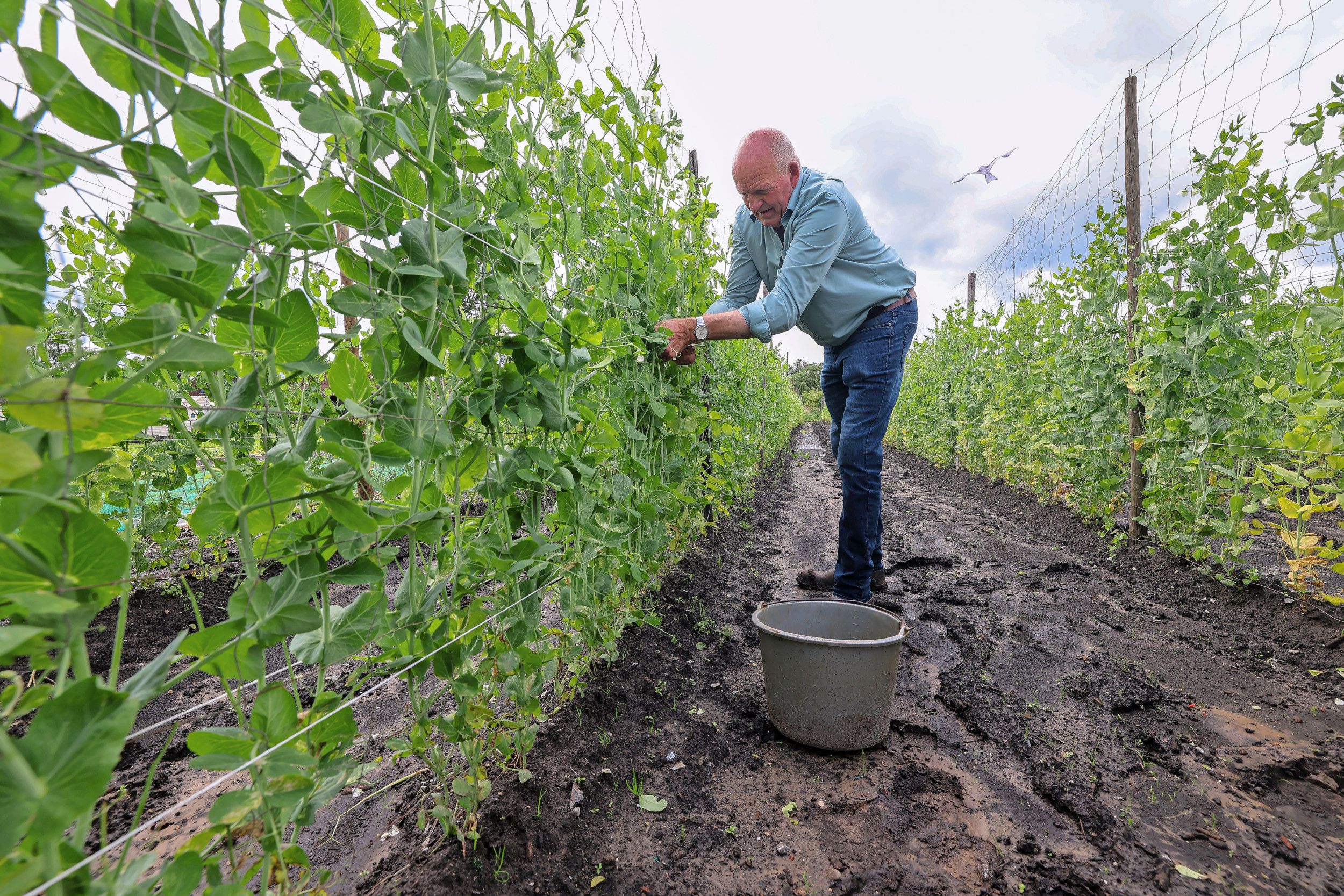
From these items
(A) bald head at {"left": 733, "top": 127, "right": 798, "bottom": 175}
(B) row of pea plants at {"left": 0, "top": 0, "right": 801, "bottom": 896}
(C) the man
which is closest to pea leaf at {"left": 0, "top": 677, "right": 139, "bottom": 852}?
(B) row of pea plants at {"left": 0, "top": 0, "right": 801, "bottom": 896}

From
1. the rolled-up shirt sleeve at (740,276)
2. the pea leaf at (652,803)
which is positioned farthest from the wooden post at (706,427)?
the pea leaf at (652,803)

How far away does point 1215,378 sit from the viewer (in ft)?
9.98

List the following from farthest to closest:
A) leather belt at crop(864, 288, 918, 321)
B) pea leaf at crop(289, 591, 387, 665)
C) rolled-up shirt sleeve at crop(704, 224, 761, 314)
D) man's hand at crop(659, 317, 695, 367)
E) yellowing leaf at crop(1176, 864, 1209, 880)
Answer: rolled-up shirt sleeve at crop(704, 224, 761, 314) → leather belt at crop(864, 288, 918, 321) → man's hand at crop(659, 317, 695, 367) → yellowing leaf at crop(1176, 864, 1209, 880) → pea leaf at crop(289, 591, 387, 665)

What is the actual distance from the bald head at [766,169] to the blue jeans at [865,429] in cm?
73

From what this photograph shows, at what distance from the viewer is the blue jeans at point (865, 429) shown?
107 inches

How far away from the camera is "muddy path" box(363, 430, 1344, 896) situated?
4.43 ft

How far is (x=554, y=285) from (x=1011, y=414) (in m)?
5.75

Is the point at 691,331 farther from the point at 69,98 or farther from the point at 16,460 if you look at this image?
the point at 16,460

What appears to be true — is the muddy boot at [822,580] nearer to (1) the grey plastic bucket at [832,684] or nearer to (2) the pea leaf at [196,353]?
(1) the grey plastic bucket at [832,684]

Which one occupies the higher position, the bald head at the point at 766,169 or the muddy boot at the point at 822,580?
the bald head at the point at 766,169

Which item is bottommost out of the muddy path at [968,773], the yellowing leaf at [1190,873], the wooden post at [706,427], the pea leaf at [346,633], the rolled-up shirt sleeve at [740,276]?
the yellowing leaf at [1190,873]

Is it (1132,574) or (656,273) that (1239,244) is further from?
(656,273)

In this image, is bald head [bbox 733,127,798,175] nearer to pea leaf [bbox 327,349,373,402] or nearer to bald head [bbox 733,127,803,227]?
bald head [bbox 733,127,803,227]

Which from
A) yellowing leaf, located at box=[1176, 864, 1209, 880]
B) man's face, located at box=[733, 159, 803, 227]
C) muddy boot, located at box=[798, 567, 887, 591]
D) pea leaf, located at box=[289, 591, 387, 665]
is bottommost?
yellowing leaf, located at box=[1176, 864, 1209, 880]
